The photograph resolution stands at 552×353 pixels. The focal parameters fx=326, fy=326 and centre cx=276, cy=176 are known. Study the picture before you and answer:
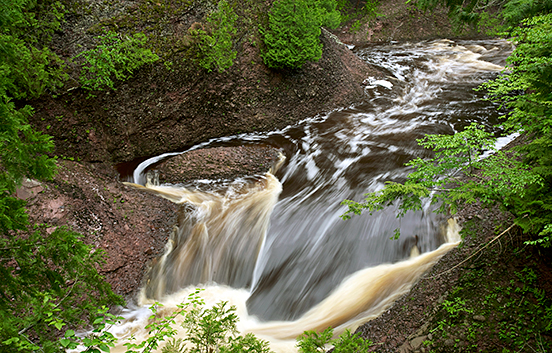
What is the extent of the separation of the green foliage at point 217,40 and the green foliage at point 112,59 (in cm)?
150

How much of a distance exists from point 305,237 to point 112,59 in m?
7.05

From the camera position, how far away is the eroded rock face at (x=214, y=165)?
900cm

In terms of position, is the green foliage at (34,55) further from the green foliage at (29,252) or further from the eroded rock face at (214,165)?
the green foliage at (29,252)

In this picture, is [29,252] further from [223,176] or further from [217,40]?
[217,40]

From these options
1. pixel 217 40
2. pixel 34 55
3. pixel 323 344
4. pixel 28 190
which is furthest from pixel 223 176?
pixel 323 344

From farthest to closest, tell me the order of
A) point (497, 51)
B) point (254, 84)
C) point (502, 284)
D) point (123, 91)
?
point (497, 51) → point (254, 84) → point (123, 91) → point (502, 284)

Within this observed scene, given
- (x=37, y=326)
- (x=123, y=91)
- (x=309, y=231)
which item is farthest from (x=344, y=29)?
(x=37, y=326)

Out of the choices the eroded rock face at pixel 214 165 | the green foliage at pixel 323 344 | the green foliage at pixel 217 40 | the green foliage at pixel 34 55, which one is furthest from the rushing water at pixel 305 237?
the green foliage at pixel 34 55

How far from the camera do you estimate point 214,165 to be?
362 inches

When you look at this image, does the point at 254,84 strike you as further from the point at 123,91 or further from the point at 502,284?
the point at 502,284

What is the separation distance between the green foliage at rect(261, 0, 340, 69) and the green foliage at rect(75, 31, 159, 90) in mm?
3975

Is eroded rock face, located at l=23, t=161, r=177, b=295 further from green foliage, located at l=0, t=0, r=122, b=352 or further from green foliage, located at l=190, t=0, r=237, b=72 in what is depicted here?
green foliage, located at l=190, t=0, r=237, b=72

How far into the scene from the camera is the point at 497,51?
19.2 m

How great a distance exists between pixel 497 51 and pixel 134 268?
22.3 metres
